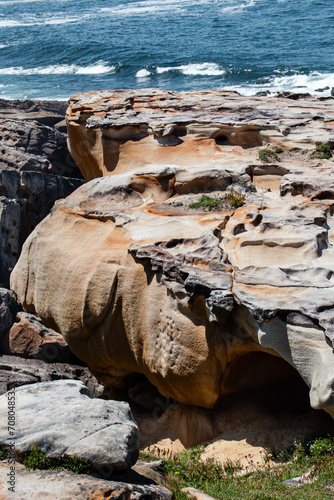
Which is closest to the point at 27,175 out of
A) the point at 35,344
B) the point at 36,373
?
the point at 35,344

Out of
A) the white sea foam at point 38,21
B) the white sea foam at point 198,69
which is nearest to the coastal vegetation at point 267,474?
the white sea foam at point 198,69

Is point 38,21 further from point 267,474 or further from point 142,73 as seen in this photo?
point 267,474

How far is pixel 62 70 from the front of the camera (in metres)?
43.8

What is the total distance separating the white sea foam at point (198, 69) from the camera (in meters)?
38.1

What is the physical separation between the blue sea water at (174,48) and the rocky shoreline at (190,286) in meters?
20.1

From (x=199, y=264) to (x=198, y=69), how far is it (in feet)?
107

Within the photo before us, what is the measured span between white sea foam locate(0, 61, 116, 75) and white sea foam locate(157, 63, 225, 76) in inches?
169

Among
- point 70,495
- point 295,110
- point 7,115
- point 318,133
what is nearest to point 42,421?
point 70,495

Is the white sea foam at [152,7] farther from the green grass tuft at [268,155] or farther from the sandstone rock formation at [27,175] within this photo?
the green grass tuft at [268,155]

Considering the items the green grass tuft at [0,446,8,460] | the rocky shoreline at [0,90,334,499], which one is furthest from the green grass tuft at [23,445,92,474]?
the green grass tuft at [0,446,8,460]

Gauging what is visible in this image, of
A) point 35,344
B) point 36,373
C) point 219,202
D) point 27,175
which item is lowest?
point 35,344

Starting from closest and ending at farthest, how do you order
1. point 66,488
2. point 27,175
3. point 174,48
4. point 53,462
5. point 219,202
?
point 66,488
point 53,462
point 219,202
point 27,175
point 174,48

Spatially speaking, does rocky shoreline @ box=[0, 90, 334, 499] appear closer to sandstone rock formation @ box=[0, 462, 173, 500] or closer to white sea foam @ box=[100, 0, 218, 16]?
sandstone rock formation @ box=[0, 462, 173, 500]

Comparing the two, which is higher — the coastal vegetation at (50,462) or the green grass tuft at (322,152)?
the green grass tuft at (322,152)
